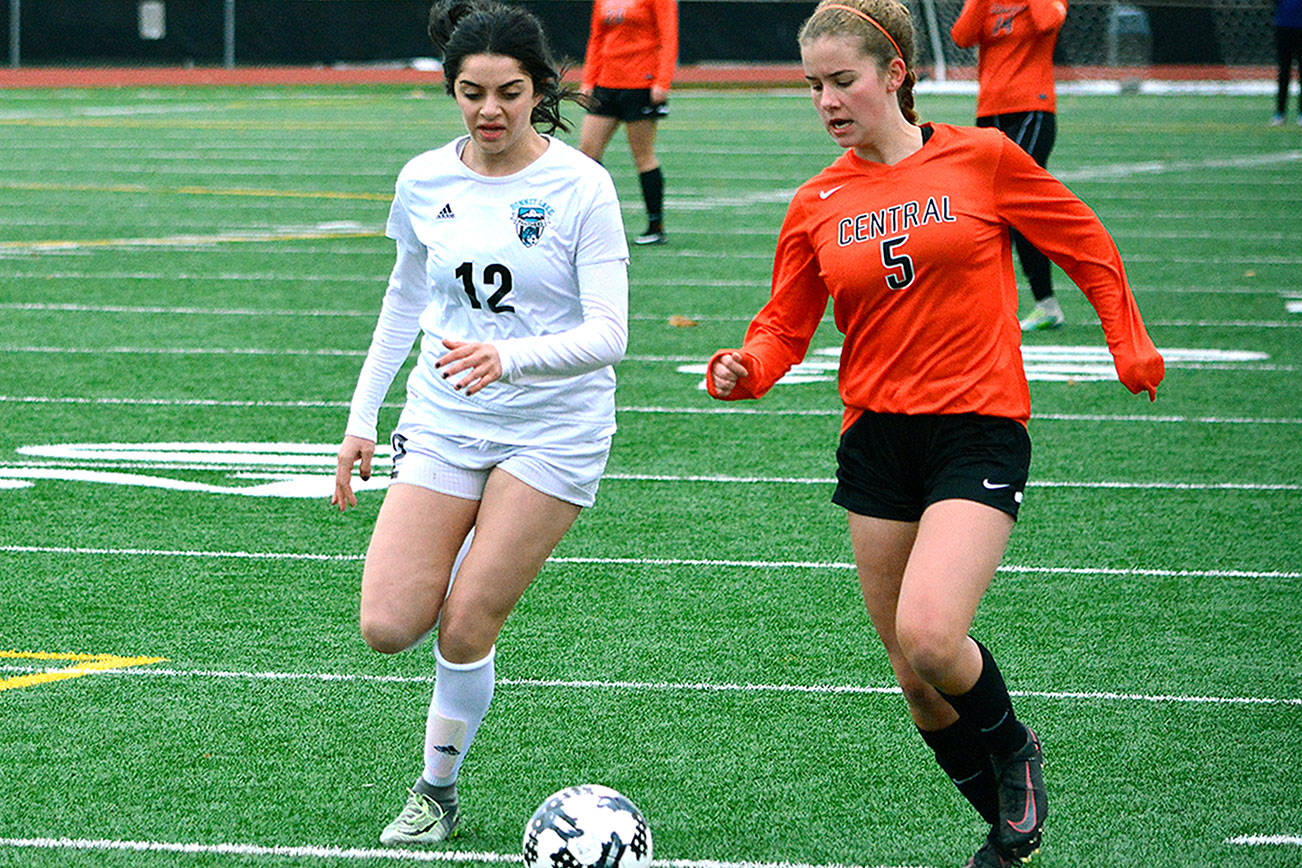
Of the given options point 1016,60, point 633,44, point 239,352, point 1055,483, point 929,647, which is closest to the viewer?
point 929,647

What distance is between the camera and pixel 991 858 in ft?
14.0

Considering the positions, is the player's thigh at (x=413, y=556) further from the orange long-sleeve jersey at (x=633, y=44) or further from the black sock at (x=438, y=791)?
the orange long-sleeve jersey at (x=633, y=44)

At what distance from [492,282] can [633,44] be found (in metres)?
11.2

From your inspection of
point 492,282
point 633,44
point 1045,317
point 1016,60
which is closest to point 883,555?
point 492,282

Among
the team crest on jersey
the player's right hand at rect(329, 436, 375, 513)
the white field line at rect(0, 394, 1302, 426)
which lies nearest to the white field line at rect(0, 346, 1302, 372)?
the white field line at rect(0, 394, 1302, 426)

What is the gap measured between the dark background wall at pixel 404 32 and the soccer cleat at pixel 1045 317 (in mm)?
29378

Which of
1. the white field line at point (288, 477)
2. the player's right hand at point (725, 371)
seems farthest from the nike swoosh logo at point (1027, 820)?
the white field line at point (288, 477)

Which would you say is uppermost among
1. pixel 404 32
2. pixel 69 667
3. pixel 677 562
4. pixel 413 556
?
pixel 413 556

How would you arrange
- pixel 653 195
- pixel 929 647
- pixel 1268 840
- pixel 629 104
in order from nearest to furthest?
pixel 929 647 → pixel 1268 840 → pixel 629 104 → pixel 653 195

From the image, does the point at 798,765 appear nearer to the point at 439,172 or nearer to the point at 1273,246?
the point at 439,172

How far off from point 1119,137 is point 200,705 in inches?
954

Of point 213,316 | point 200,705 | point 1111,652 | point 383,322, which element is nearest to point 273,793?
point 200,705

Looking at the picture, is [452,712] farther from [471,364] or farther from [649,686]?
[649,686]

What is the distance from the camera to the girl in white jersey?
4.46m
